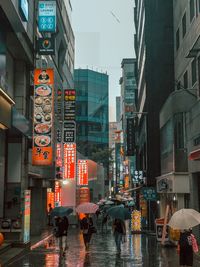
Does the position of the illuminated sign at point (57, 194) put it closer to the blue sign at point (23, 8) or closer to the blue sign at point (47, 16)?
the blue sign at point (47, 16)

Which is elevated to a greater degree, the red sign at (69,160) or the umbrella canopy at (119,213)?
the red sign at (69,160)

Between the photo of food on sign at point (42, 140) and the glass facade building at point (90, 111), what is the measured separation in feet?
271

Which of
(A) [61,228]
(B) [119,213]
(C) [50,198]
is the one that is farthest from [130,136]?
(A) [61,228]

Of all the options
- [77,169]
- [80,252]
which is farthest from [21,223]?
[77,169]

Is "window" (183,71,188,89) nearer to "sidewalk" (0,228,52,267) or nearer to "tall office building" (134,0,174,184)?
"tall office building" (134,0,174,184)

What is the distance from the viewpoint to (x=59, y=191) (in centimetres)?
4381

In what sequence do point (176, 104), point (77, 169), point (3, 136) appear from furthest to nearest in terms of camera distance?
1. point (77, 169)
2. point (176, 104)
3. point (3, 136)

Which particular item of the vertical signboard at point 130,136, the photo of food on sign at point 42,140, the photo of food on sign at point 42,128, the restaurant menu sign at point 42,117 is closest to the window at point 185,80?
the restaurant menu sign at point 42,117

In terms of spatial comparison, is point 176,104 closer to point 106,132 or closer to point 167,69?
point 167,69

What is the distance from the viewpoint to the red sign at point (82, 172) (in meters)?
47.2

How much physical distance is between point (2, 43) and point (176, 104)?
1273cm

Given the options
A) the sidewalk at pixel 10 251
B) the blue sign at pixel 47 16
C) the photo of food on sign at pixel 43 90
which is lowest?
the sidewalk at pixel 10 251

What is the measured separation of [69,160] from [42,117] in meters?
16.9

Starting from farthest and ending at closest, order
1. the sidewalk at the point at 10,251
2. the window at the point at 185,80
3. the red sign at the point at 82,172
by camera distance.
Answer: the red sign at the point at 82,172, the window at the point at 185,80, the sidewalk at the point at 10,251
